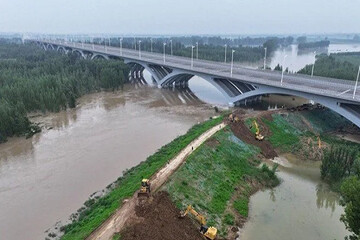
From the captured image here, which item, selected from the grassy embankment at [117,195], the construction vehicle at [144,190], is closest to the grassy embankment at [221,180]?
Result: the construction vehicle at [144,190]

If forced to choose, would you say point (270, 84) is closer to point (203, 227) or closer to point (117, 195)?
point (117, 195)

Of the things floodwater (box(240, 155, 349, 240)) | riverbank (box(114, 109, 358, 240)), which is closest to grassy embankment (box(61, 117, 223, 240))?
riverbank (box(114, 109, 358, 240))

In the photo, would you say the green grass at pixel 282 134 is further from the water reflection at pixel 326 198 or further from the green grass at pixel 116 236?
the green grass at pixel 116 236

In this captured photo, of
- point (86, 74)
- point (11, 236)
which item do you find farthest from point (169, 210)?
point (86, 74)

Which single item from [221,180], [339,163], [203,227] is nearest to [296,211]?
[221,180]

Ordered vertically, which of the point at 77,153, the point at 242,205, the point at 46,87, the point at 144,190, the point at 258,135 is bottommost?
the point at 77,153
